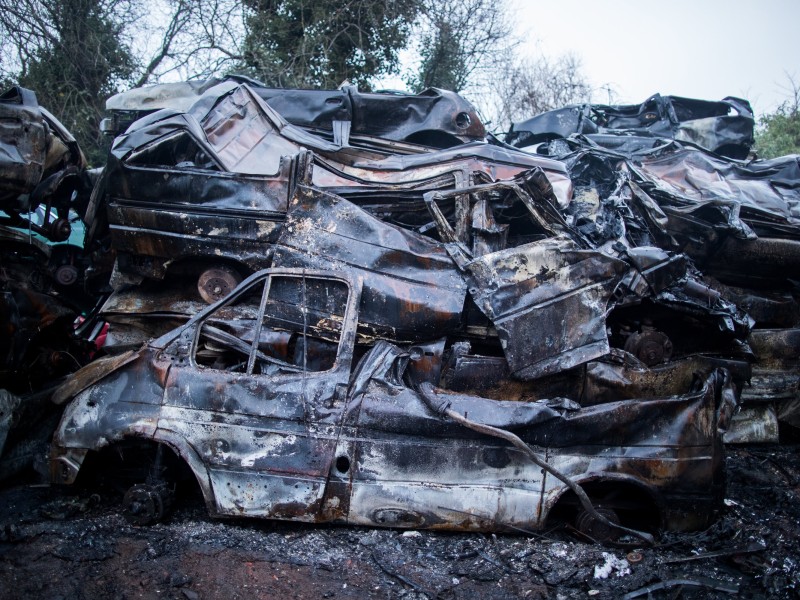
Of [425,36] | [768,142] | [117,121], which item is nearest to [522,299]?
[117,121]

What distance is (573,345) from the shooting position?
4137 millimetres

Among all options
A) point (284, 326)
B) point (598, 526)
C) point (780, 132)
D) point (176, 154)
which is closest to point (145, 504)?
point (284, 326)

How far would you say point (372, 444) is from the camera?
3.40 metres

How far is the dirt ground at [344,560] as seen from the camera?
122 inches

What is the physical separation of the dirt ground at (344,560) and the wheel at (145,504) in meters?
0.06

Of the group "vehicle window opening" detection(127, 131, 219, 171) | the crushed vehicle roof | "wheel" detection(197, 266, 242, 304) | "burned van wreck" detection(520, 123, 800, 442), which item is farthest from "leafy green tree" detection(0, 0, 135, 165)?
"burned van wreck" detection(520, 123, 800, 442)

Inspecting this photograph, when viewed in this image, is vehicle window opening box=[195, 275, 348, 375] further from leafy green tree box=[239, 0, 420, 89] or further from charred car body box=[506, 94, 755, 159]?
leafy green tree box=[239, 0, 420, 89]

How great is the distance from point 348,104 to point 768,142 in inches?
508

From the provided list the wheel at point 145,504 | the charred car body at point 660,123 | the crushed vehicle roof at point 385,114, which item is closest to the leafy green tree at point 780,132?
the charred car body at point 660,123

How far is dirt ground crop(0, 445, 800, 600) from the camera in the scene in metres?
3.11

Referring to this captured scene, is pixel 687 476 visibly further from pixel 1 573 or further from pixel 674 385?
pixel 1 573

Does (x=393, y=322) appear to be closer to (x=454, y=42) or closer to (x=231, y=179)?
(x=231, y=179)

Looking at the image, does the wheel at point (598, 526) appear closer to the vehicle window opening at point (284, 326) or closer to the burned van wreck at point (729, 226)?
the vehicle window opening at point (284, 326)

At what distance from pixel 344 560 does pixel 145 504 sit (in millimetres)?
1217
